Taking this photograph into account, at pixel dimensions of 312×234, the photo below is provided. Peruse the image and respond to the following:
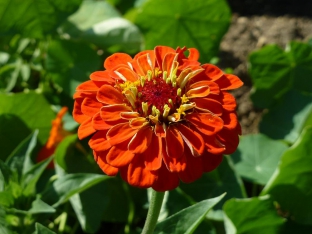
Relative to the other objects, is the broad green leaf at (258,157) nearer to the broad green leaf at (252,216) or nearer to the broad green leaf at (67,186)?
the broad green leaf at (252,216)

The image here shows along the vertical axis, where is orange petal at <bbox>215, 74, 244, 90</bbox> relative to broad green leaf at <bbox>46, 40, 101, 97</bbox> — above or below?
above

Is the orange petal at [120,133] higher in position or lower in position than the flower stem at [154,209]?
higher

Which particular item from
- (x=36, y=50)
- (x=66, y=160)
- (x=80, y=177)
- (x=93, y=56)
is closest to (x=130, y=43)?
(x=93, y=56)

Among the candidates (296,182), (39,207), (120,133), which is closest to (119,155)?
(120,133)

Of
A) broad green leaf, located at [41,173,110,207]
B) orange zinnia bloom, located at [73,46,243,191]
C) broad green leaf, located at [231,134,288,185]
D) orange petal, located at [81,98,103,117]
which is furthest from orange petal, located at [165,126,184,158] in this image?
broad green leaf, located at [231,134,288,185]

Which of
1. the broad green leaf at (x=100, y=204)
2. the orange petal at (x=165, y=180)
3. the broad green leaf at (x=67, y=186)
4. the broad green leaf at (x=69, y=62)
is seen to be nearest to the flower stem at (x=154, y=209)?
the orange petal at (x=165, y=180)

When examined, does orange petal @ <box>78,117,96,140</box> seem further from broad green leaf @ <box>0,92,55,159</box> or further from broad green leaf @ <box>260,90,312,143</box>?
broad green leaf @ <box>260,90,312,143</box>

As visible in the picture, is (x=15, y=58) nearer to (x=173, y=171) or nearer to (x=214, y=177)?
(x=214, y=177)
